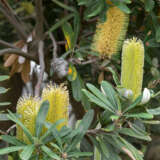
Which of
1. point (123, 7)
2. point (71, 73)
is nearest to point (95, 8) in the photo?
point (123, 7)

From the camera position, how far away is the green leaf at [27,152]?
0.52 meters

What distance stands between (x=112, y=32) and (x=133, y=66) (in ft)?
0.85

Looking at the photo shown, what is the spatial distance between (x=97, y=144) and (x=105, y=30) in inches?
13.3

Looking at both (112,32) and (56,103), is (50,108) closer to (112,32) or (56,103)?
(56,103)

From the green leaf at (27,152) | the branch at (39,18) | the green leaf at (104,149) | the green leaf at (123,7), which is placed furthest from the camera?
the branch at (39,18)

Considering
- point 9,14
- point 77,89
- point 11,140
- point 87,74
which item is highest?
point 9,14

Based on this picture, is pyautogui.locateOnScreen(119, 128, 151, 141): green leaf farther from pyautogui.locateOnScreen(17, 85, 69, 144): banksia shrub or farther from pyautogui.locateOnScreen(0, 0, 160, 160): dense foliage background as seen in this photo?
pyautogui.locateOnScreen(17, 85, 69, 144): banksia shrub

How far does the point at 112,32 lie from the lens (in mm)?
831

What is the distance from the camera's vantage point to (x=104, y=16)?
857 mm

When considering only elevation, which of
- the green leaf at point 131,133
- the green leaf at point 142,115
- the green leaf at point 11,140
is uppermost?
the green leaf at point 142,115

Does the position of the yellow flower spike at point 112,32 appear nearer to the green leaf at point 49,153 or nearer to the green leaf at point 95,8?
the green leaf at point 95,8

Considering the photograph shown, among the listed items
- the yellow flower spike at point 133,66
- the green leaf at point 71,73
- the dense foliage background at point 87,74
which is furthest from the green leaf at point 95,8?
the yellow flower spike at point 133,66

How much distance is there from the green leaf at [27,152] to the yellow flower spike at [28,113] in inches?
1.3

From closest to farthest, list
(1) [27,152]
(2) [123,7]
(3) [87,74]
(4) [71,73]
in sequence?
(1) [27,152] < (2) [123,7] < (4) [71,73] < (3) [87,74]
